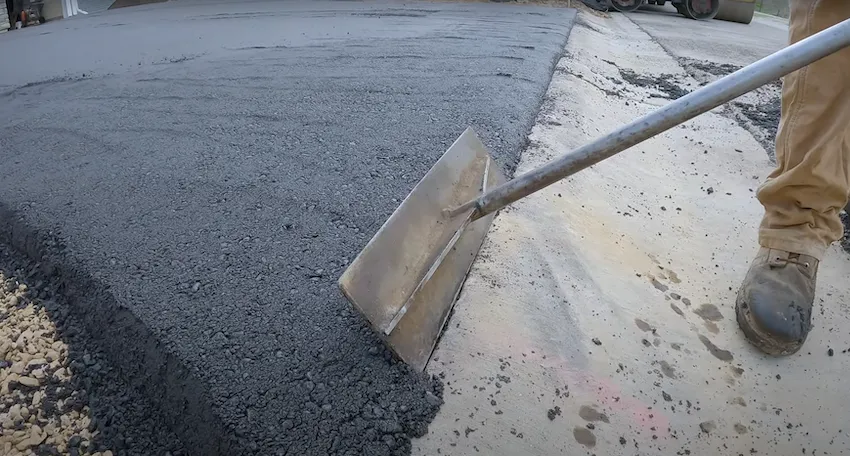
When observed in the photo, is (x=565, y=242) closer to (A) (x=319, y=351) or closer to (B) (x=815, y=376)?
(B) (x=815, y=376)

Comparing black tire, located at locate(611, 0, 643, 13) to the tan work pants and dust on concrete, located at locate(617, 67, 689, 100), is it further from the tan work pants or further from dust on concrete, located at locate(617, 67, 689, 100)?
the tan work pants

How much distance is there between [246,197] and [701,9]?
7.97 metres

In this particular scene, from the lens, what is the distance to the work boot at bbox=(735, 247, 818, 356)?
152cm

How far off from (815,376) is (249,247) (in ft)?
4.99

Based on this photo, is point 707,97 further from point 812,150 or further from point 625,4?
point 625,4

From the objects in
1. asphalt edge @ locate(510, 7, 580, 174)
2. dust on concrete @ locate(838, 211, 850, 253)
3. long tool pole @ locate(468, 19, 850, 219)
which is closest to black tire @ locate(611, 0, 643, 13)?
asphalt edge @ locate(510, 7, 580, 174)

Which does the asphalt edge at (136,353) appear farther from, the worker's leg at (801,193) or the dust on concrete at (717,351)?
the worker's leg at (801,193)

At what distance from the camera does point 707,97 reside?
47.9 inches

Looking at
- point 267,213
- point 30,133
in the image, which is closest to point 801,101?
point 267,213

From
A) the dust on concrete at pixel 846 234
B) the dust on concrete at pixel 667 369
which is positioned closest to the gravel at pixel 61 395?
the dust on concrete at pixel 667 369

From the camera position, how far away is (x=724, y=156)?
2.63 m

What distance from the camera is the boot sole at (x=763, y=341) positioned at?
1518mm

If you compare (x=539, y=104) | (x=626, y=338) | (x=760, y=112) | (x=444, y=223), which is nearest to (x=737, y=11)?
(x=760, y=112)

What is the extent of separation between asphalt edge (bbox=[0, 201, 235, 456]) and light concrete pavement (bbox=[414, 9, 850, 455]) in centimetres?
44
